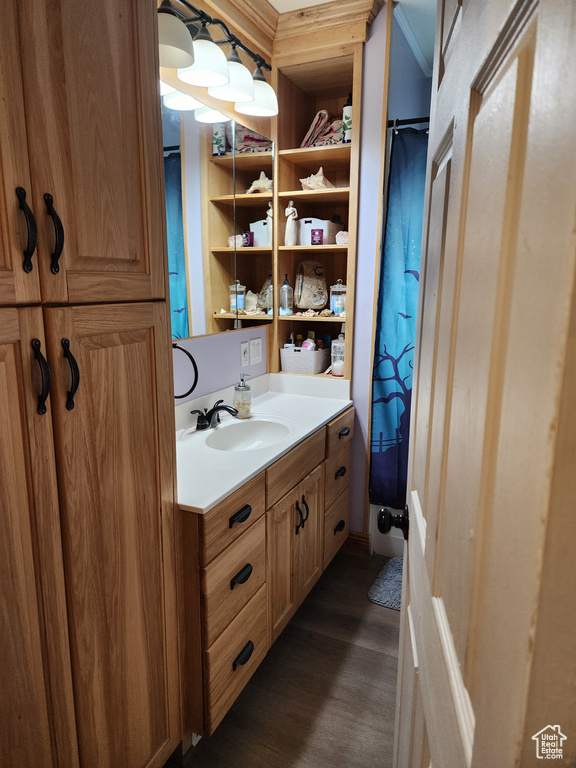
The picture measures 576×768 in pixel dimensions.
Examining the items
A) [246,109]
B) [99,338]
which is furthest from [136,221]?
[246,109]

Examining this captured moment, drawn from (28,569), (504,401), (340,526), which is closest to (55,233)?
(28,569)

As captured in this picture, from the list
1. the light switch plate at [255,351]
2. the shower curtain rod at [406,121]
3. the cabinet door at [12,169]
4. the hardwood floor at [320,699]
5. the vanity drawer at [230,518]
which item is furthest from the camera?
the light switch plate at [255,351]

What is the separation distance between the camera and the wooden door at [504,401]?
27cm

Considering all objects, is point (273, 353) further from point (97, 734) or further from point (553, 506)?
point (553, 506)

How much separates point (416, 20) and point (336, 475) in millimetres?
2166

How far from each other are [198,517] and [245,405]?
859mm

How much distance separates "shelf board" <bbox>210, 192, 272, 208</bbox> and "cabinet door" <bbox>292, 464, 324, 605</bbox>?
124 cm

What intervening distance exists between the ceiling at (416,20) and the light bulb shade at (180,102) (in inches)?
28.0

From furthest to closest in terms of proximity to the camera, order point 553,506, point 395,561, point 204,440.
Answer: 1. point 395,561
2. point 204,440
3. point 553,506

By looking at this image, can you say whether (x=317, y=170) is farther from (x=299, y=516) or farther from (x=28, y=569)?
(x=28, y=569)

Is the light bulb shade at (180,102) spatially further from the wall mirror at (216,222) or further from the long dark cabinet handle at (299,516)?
the long dark cabinet handle at (299,516)

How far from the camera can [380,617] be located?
2.14 meters

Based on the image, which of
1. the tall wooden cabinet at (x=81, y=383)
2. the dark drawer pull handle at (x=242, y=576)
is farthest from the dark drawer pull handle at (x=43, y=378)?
the dark drawer pull handle at (x=242, y=576)

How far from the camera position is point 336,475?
231cm
